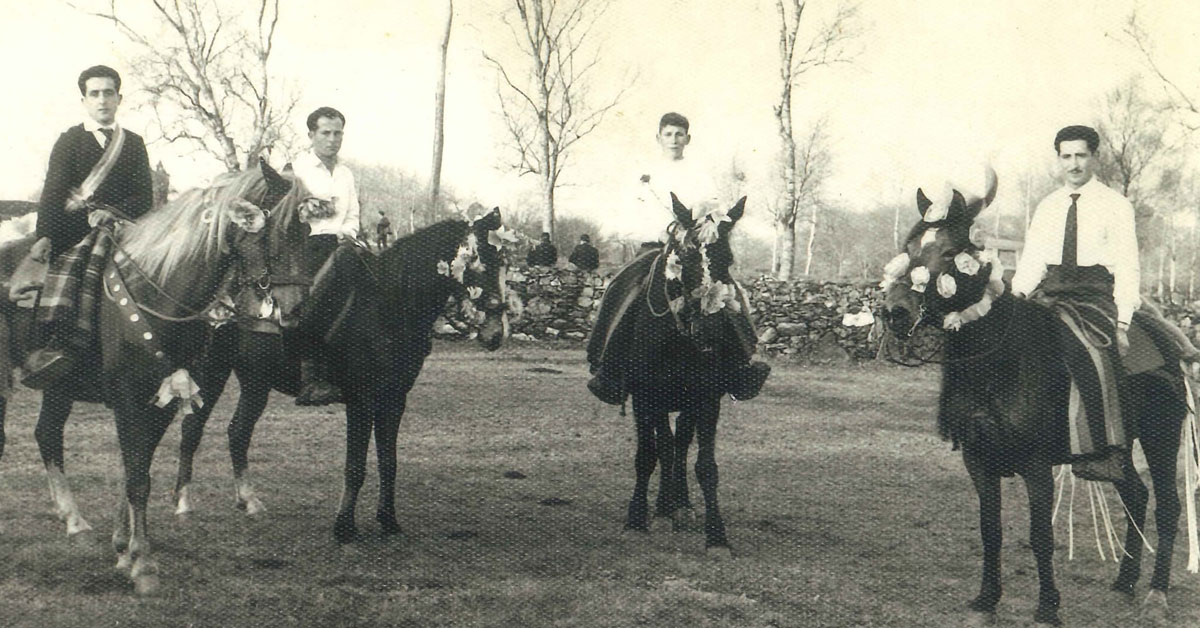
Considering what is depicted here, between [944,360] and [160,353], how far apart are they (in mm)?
4492

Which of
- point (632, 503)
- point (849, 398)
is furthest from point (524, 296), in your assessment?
point (632, 503)

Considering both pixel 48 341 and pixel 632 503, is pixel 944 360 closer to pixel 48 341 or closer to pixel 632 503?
pixel 632 503

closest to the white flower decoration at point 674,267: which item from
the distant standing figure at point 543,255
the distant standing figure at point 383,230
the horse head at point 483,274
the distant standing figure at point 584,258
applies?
the horse head at point 483,274

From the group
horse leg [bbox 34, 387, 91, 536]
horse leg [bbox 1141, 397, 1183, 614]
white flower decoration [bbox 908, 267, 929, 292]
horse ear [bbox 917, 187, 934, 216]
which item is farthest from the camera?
horse leg [bbox 34, 387, 91, 536]

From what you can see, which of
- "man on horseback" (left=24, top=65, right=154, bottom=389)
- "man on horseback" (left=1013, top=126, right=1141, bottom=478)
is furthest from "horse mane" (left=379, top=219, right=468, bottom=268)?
"man on horseback" (left=1013, top=126, right=1141, bottom=478)

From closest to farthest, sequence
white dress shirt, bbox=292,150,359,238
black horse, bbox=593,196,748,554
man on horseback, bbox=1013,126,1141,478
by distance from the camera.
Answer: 1. man on horseback, bbox=1013,126,1141,478
2. black horse, bbox=593,196,748,554
3. white dress shirt, bbox=292,150,359,238

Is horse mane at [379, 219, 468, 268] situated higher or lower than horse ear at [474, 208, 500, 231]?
lower

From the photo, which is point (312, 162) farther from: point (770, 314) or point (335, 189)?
point (770, 314)

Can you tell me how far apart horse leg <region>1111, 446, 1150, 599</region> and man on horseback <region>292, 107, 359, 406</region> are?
5.23 m

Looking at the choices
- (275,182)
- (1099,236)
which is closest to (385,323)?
(275,182)

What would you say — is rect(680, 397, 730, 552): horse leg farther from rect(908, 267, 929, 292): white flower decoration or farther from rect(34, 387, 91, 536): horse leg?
rect(34, 387, 91, 536): horse leg

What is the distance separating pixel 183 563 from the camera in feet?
18.6

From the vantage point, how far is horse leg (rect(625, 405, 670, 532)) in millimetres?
6816

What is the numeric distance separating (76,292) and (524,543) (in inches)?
131
